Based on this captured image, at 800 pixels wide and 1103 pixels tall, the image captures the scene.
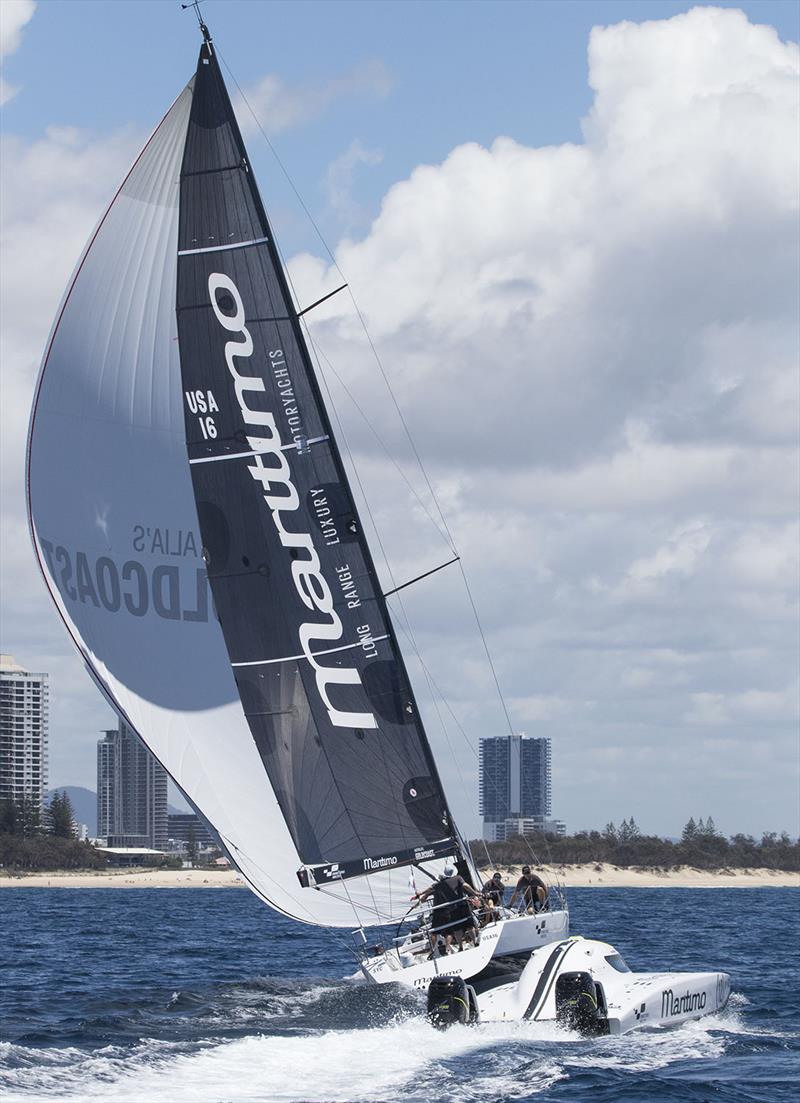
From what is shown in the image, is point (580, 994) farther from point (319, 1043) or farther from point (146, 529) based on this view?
point (146, 529)

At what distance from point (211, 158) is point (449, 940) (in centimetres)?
1047

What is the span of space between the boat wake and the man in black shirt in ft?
8.08

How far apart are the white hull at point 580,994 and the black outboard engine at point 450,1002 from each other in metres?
0.02

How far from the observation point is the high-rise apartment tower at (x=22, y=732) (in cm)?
16800

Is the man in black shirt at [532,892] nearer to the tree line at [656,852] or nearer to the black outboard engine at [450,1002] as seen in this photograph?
the black outboard engine at [450,1002]

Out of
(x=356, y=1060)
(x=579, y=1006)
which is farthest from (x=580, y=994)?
(x=356, y=1060)

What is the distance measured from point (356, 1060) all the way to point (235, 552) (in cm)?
752

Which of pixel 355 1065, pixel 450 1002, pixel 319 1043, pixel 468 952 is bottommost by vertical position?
pixel 355 1065

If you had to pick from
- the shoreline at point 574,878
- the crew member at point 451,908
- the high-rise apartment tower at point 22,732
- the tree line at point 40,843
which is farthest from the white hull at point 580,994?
the high-rise apartment tower at point 22,732

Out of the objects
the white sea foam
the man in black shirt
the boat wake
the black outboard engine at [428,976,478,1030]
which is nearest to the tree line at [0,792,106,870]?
the man in black shirt

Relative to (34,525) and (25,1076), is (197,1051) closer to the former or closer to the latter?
(25,1076)

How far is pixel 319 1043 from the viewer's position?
59.6 feet

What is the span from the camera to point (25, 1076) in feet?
53.2

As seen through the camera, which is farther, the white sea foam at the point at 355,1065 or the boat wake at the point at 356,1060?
the boat wake at the point at 356,1060
